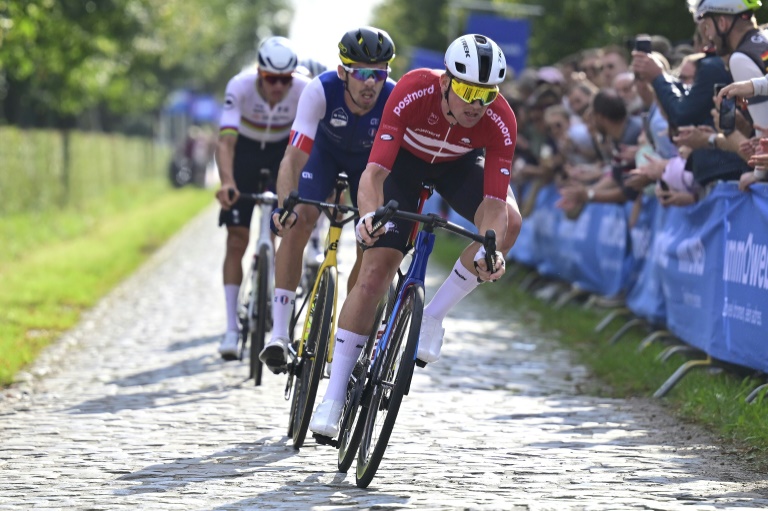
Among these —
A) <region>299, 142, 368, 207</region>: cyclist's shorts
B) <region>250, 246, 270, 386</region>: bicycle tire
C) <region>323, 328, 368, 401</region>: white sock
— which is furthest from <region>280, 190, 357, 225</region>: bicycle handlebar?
<region>250, 246, 270, 386</region>: bicycle tire

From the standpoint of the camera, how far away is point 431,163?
746 cm

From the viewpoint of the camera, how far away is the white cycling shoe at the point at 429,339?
7.00m

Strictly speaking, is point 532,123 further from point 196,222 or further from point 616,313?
point 196,222

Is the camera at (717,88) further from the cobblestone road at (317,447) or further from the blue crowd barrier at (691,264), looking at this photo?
the cobblestone road at (317,447)

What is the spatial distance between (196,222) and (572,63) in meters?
15.2

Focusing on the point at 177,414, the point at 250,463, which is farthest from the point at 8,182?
the point at 250,463

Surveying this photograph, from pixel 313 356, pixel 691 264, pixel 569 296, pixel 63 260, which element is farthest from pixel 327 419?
pixel 63 260

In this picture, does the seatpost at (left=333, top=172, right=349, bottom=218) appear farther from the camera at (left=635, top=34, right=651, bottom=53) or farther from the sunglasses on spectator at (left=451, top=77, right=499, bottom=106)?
the camera at (left=635, top=34, right=651, bottom=53)

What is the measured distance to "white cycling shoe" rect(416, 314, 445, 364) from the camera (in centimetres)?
700

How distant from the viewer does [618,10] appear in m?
21.5

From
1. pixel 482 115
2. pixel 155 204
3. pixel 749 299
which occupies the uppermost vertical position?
pixel 482 115

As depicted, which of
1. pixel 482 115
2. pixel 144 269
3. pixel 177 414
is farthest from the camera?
pixel 144 269

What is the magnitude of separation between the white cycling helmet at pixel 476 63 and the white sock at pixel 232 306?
4384 mm

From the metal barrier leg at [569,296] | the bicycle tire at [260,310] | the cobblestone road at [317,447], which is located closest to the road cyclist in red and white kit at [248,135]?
the bicycle tire at [260,310]
